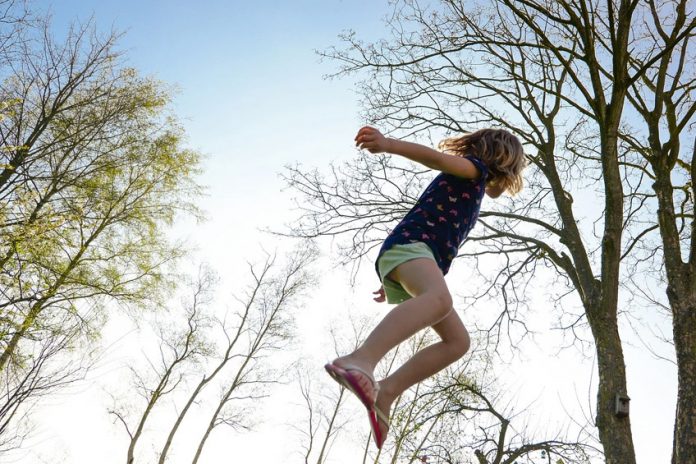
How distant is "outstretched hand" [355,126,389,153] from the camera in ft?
5.95

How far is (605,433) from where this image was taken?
441 centimetres

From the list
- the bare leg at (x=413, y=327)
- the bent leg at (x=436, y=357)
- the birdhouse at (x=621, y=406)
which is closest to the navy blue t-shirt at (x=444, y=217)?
the bare leg at (x=413, y=327)

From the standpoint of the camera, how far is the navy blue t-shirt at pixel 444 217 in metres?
2.03

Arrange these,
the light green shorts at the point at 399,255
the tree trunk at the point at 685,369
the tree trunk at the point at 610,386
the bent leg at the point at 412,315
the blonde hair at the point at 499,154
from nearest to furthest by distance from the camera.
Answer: the bent leg at the point at 412,315, the light green shorts at the point at 399,255, the blonde hair at the point at 499,154, the tree trunk at the point at 685,369, the tree trunk at the point at 610,386

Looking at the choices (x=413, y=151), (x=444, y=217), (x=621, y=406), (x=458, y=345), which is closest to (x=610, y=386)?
(x=621, y=406)

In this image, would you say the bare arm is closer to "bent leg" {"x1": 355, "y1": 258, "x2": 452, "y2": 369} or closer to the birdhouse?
"bent leg" {"x1": 355, "y1": 258, "x2": 452, "y2": 369}

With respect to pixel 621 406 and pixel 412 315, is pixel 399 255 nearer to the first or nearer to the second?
pixel 412 315

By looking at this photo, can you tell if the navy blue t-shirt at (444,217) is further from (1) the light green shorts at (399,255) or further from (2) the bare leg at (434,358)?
(2) the bare leg at (434,358)

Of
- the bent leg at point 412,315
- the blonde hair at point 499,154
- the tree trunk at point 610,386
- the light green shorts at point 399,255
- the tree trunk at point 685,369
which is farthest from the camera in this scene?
the tree trunk at point 610,386

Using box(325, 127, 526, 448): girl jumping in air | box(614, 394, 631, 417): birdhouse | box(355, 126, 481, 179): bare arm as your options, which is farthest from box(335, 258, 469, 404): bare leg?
box(614, 394, 631, 417): birdhouse

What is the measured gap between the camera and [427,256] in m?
1.95

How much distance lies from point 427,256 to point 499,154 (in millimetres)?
599

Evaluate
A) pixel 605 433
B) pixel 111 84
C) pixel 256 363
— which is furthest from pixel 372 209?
pixel 256 363

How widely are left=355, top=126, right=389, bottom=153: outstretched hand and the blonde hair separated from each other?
0.59m
